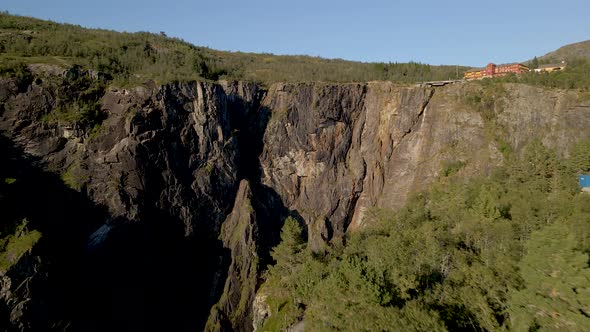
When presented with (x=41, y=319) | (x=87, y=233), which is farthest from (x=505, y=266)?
(x=87, y=233)

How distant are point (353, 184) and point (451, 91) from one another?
678 inches

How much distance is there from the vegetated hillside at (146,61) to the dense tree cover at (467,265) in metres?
24.5

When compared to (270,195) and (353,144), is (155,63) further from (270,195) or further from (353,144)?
(353,144)

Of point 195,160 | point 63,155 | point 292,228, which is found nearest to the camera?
point 63,155

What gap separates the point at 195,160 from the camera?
45.9 meters

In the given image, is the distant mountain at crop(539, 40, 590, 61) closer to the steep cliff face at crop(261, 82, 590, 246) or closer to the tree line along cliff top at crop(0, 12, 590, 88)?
the tree line along cliff top at crop(0, 12, 590, 88)

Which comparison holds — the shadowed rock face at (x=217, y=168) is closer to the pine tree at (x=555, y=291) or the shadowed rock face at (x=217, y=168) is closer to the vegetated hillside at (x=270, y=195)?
the vegetated hillside at (x=270, y=195)

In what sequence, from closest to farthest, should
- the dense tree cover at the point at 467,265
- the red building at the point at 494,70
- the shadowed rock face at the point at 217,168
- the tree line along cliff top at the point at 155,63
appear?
the dense tree cover at the point at 467,265
the shadowed rock face at the point at 217,168
the tree line along cliff top at the point at 155,63
the red building at the point at 494,70

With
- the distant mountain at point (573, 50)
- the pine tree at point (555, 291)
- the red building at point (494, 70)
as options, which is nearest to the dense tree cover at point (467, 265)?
the pine tree at point (555, 291)

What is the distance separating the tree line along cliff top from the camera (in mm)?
45031

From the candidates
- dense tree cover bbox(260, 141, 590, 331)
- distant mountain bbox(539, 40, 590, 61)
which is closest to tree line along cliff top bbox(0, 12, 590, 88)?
dense tree cover bbox(260, 141, 590, 331)

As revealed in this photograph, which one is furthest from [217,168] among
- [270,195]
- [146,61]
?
[146,61]

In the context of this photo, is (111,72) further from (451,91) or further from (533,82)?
(533,82)

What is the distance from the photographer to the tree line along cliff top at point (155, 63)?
45031 millimetres
